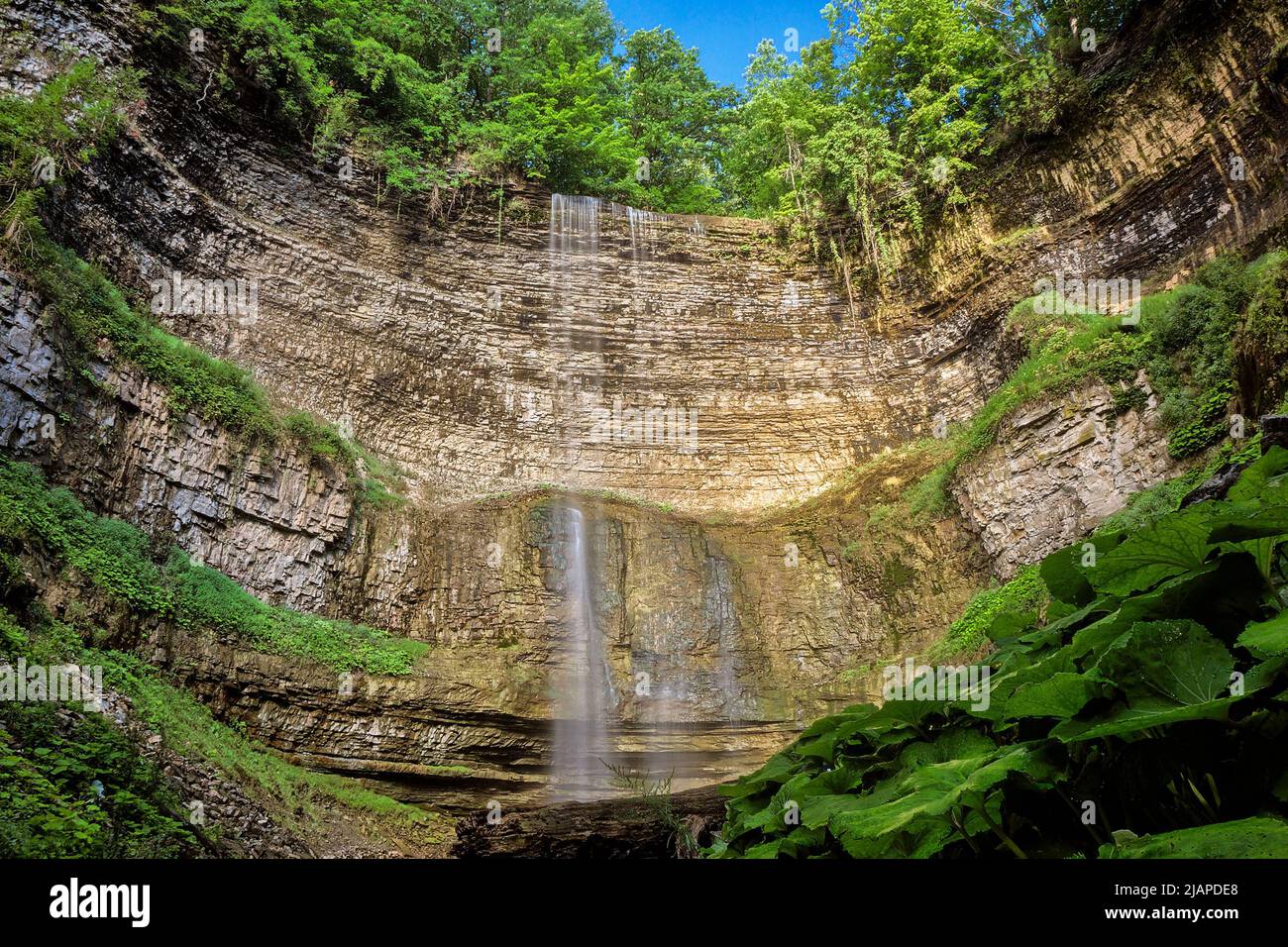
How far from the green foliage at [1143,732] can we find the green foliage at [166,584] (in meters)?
9.47

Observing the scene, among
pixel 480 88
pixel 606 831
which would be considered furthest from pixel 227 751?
pixel 480 88

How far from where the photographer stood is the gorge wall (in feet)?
38.0

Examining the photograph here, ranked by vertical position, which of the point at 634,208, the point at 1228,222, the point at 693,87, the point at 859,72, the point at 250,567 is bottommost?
the point at 250,567

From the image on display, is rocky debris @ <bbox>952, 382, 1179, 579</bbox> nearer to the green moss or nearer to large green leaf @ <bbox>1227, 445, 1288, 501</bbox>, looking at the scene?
the green moss

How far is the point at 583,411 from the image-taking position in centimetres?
1844

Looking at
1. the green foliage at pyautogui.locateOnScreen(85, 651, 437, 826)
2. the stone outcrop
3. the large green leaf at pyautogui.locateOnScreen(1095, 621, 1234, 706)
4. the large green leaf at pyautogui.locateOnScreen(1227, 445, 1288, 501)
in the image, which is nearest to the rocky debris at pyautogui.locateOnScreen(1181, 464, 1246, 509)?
the large green leaf at pyautogui.locateOnScreen(1227, 445, 1288, 501)

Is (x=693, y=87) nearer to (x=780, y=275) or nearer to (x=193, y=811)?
(x=780, y=275)

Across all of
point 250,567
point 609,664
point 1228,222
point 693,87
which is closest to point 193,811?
point 250,567

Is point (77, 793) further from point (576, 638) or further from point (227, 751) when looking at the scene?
point (576, 638)

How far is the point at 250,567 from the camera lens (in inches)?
482

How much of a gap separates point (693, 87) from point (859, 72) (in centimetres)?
797

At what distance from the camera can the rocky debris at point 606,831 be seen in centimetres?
527

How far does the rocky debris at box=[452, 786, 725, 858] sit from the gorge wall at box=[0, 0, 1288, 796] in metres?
5.98

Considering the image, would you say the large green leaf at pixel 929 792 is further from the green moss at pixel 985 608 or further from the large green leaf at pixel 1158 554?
the green moss at pixel 985 608
